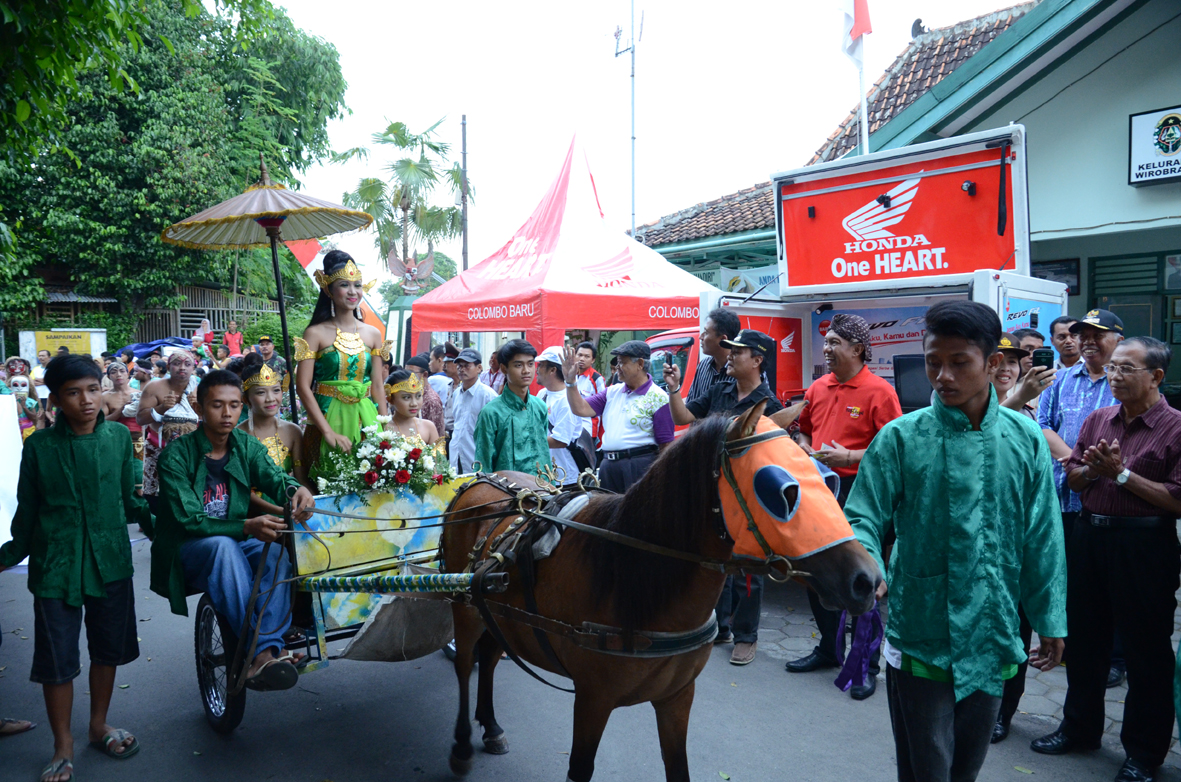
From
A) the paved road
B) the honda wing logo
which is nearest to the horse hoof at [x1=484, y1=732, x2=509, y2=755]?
the paved road

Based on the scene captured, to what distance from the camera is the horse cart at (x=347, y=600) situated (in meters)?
3.74

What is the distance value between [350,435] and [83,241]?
20.4 m

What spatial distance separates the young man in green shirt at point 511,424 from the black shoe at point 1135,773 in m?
3.50

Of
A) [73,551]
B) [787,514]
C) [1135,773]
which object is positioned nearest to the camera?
[787,514]

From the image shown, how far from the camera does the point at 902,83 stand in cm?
1210

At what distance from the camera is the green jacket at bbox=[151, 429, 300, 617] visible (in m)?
3.74

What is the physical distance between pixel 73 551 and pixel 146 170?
20.6 meters

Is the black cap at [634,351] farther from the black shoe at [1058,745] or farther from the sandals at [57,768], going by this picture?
the sandals at [57,768]

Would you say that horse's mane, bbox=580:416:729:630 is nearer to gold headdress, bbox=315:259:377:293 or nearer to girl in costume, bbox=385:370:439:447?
gold headdress, bbox=315:259:377:293

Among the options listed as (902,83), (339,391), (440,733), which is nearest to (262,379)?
(339,391)

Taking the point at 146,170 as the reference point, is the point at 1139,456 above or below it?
below

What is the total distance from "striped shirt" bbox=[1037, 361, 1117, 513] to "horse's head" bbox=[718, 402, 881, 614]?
2932mm

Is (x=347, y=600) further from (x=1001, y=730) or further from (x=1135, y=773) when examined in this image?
(x=1135, y=773)

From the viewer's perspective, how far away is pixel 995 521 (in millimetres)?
2340
